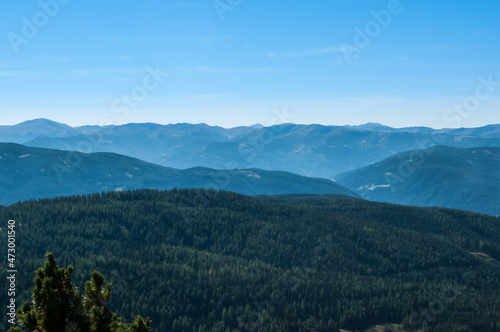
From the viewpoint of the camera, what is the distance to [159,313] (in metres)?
194

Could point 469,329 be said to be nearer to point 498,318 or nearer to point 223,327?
point 498,318

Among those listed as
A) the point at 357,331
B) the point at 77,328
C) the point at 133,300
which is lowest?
the point at 357,331

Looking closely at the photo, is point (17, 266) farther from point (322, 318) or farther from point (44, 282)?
point (44, 282)

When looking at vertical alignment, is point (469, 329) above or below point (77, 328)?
below

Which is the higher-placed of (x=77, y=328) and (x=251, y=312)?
(x=77, y=328)

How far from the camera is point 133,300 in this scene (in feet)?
634

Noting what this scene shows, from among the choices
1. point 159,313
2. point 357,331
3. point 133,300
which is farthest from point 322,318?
point 133,300

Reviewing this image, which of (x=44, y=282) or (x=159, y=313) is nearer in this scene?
(x=44, y=282)

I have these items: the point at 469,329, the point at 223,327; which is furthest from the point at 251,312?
the point at 469,329

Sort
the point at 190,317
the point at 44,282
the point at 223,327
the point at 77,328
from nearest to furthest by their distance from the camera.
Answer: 1. the point at 44,282
2. the point at 77,328
3. the point at 223,327
4. the point at 190,317

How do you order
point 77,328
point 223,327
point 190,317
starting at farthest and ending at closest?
point 190,317 < point 223,327 < point 77,328

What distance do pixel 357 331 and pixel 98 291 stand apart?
619ft

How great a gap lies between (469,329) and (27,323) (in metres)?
204

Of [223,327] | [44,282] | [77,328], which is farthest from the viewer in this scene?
[223,327]
